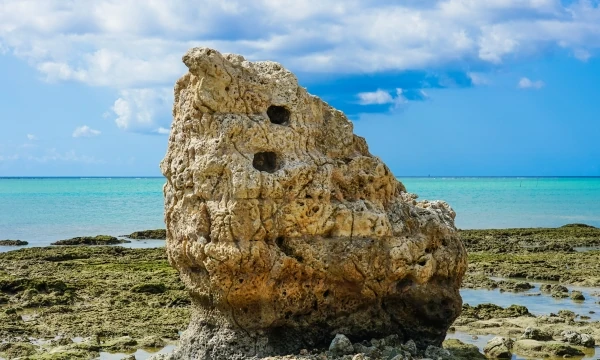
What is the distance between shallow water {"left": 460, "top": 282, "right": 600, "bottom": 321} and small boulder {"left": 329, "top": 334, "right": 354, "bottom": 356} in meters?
5.79

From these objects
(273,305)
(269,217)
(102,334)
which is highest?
(269,217)

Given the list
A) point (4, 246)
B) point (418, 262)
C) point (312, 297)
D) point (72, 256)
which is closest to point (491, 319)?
point (418, 262)

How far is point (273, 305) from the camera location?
931 cm

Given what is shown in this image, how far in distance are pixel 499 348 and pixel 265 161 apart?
4.10 meters

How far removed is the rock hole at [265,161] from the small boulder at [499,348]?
3.91 meters

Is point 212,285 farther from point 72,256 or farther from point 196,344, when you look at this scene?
point 72,256

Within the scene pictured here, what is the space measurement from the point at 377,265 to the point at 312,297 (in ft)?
2.92

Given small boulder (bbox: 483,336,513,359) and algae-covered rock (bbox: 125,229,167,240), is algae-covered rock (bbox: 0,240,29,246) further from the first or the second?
small boulder (bbox: 483,336,513,359)

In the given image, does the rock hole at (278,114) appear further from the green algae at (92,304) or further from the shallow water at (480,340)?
the shallow water at (480,340)

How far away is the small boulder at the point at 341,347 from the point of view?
8969 millimetres

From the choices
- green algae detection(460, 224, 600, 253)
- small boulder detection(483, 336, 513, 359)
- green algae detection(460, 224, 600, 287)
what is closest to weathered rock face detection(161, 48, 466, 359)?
small boulder detection(483, 336, 513, 359)

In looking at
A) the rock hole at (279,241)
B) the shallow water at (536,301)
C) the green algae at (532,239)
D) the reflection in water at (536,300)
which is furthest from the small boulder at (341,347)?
the green algae at (532,239)

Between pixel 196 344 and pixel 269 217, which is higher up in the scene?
pixel 269 217

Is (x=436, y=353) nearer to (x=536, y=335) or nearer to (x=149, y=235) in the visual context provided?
(x=536, y=335)
